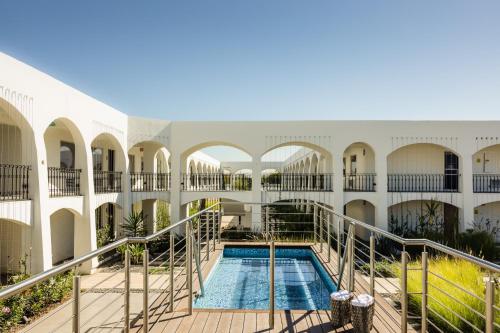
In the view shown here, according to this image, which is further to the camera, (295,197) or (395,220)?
(395,220)

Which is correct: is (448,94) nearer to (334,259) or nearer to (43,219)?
(334,259)

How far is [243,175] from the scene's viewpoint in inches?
650

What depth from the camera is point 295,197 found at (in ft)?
50.4

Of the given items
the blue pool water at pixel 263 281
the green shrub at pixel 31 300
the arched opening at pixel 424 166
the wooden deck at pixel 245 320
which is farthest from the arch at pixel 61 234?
the arched opening at pixel 424 166

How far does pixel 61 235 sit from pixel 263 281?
1052cm

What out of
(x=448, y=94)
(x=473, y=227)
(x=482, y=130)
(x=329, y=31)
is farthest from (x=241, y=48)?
(x=473, y=227)

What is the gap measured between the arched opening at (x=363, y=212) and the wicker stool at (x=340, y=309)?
45.4 ft

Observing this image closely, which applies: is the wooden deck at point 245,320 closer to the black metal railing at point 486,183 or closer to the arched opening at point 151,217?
the arched opening at point 151,217

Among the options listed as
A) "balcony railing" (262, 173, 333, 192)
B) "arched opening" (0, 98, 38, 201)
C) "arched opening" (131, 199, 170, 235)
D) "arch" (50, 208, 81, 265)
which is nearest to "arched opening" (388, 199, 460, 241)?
"balcony railing" (262, 173, 333, 192)

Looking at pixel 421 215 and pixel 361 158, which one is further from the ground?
pixel 361 158

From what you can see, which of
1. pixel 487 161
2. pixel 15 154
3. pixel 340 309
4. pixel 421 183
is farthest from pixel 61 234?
pixel 487 161

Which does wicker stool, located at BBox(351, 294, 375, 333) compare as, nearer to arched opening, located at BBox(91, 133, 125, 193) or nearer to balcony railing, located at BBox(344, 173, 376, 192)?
arched opening, located at BBox(91, 133, 125, 193)

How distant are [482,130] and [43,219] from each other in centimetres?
1754

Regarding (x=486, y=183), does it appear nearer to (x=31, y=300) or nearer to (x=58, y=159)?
(x=31, y=300)
